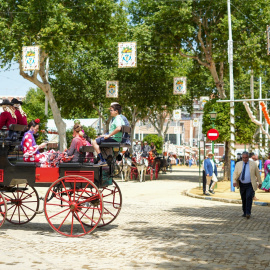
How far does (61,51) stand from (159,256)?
80.3 ft

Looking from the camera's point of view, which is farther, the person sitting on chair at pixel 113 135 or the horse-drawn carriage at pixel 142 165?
the horse-drawn carriage at pixel 142 165

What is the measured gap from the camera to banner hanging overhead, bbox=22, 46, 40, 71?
26.7 meters

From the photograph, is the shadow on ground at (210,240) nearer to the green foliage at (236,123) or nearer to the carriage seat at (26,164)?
the carriage seat at (26,164)

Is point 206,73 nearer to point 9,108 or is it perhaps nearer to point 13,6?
point 13,6

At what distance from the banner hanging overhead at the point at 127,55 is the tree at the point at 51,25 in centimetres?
356

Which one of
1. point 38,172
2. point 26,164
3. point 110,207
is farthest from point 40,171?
point 110,207

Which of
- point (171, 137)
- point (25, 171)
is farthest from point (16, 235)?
point (171, 137)

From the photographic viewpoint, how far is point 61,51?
30.8m

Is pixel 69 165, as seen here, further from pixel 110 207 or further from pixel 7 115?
pixel 110 207

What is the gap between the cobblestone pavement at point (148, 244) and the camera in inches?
288

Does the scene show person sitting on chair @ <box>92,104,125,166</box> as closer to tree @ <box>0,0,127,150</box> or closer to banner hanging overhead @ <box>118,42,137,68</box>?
banner hanging overhead @ <box>118,42,137,68</box>

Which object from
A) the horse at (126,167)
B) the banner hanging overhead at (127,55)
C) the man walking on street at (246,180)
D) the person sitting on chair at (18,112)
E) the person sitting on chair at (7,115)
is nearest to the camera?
the person sitting on chair at (7,115)

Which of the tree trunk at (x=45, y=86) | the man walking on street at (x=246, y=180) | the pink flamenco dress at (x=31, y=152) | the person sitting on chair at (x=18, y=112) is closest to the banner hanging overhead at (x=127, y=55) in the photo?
the tree trunk at (x=45, y=86)

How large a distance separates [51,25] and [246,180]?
17.9 meters
